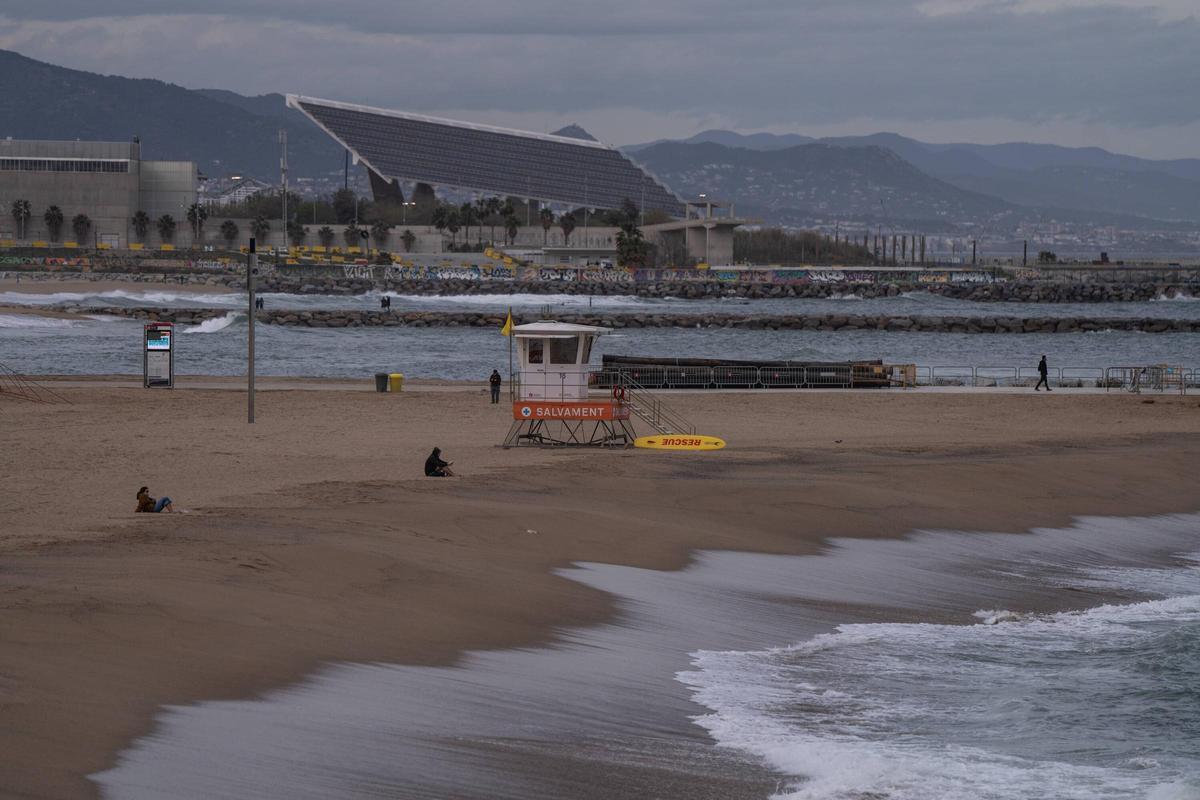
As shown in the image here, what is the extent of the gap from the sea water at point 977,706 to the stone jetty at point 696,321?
58.1m

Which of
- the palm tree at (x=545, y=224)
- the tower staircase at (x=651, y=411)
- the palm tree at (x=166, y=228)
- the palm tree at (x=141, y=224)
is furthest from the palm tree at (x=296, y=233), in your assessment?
the tower staircase at (x=651, y=411)

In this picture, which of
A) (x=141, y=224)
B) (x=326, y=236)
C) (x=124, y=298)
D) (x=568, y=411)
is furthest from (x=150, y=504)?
(x=326, y=236)

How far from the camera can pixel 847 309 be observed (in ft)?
319

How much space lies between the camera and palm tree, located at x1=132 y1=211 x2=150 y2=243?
133000mm

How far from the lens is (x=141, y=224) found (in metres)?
133

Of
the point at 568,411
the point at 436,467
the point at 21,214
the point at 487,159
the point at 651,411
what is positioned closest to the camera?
the point at 436,467

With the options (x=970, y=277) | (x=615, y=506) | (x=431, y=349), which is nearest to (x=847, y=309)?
(x=431, y=349)

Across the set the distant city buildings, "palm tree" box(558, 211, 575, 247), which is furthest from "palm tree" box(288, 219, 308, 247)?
"palm tree" box(558, 211, 575, 247)

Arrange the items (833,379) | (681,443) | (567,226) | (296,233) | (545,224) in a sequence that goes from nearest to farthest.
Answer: (681,443) → (833,379) → (296,233) → (567,226) → (545,224)

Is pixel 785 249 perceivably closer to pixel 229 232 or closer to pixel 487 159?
pixel 487 159

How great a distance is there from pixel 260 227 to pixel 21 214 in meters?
20.9

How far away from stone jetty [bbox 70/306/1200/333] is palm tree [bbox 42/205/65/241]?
6022 centimetres

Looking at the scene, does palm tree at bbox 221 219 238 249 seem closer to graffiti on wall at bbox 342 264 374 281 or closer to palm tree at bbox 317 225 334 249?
palm tree at bbox 317 225 334 249

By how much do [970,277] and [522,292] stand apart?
61241 mm
